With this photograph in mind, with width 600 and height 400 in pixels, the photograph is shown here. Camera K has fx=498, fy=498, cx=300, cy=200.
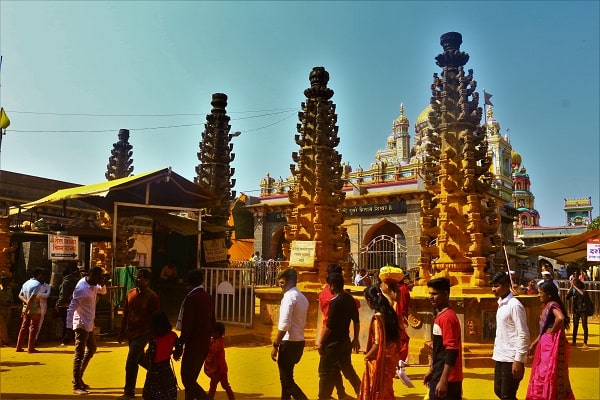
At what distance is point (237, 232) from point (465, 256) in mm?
23103

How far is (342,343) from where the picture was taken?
17.9 feet

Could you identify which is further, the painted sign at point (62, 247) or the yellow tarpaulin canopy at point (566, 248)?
the yellow tarpaulin canopy at point (566, 248)

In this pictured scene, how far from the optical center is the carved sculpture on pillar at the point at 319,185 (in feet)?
36.7

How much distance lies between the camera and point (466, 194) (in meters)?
9.73

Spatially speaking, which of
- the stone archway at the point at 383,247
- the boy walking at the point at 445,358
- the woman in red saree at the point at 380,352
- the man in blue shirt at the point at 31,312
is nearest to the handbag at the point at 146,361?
the woman in red saree at the point at 380,352

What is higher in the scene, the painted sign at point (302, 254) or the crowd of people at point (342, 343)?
the painted sign at point (302, 254)

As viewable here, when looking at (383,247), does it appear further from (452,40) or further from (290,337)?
(290,337)

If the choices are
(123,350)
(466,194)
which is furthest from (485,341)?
(123,350)

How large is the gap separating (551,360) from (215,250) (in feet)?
31.2

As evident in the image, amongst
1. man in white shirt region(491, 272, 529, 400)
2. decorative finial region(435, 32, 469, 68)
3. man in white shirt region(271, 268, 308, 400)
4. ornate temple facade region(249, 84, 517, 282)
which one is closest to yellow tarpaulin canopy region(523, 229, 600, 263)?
ornate temple facade region(249, 84, 517, 282)

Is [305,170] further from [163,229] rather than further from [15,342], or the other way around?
[15,342]

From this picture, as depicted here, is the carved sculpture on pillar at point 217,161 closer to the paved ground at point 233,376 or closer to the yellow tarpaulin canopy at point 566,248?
the paved ground at point 233,376

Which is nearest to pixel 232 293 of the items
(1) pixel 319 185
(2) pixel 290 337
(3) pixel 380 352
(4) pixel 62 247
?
(1) pixel 319 185

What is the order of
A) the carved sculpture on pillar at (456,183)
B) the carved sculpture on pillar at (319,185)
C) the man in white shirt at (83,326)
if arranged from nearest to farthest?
the man in white shirt at (83,326)
the carved sculpture on pillar at (456,183)
the carved sculpture on pillar at (319,185)
